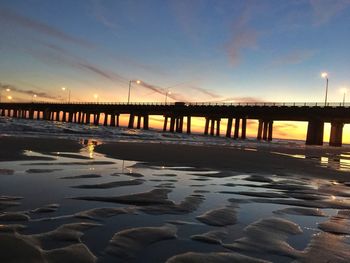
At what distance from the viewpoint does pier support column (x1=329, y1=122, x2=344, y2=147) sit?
65.6 metres

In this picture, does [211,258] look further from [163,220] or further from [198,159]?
[198,159]

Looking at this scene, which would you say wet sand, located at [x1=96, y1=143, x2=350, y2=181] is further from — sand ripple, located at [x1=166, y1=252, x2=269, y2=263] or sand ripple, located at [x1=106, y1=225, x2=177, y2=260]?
sand ripple, located at [x1=166, y1=252, x2=269, y2=263]

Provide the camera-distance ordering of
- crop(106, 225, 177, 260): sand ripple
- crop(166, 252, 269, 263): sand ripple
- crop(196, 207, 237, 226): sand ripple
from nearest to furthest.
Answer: crop(166, 252, 269, 263): sand ripple → crop(106, 225, 177, 260): sand ripple → crop(196, 207, 237, 226): sand ripple

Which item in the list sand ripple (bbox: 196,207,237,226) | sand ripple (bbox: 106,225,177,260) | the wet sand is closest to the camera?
sand ripple (bbox: 106,225,177,260)

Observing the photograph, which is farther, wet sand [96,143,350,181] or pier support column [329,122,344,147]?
pier support column [329,122,344,147]

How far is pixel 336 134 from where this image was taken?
6600 centimetres

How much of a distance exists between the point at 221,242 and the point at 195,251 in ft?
1.28

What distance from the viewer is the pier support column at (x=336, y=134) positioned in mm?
65562

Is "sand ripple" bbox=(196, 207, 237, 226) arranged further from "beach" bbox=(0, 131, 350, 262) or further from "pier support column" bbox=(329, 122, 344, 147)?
"pier support column" bbox=(329, 122, 344, 147)

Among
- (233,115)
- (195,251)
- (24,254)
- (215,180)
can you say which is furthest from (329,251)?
(233,115)

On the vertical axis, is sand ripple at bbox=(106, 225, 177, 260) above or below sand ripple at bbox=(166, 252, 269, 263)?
below

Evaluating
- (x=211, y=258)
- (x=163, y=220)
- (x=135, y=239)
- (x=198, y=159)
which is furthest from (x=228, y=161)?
(x=211, y=258)

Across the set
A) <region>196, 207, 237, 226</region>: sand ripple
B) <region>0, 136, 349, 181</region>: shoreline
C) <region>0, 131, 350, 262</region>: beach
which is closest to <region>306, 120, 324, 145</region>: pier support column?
<region>0, 136, 349, 181</region>: shoreline

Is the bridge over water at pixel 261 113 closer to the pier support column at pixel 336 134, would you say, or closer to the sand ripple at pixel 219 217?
the pier support column at pixel 336 134
